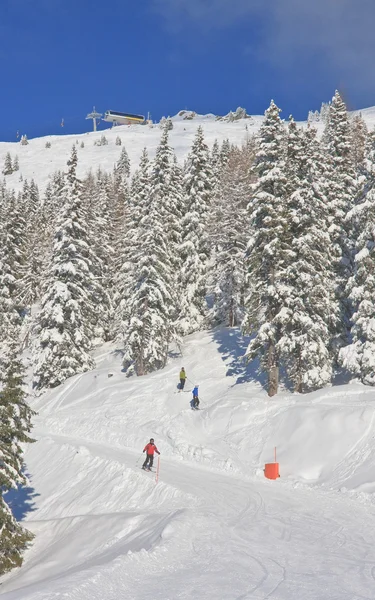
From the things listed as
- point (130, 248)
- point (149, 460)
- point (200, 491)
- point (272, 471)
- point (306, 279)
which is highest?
point (130, 248)

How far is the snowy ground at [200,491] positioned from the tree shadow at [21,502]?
115 millimetres

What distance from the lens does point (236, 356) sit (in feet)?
118

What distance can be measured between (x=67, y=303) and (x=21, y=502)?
1621 cm

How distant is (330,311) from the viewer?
2802 centimetres

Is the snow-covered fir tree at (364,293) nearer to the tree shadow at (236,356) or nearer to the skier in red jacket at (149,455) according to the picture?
the tree shadow at (236,356)

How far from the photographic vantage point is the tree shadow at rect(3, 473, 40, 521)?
910 inches

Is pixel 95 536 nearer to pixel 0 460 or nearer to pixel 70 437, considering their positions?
pixel 0 460

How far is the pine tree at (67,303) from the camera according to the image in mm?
37188

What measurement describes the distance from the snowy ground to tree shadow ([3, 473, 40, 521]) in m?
0.12

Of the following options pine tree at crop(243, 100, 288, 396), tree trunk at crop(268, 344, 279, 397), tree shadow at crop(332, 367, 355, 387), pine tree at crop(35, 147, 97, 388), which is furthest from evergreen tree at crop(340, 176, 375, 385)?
pine tree at crop(35, 147, 97, 388)

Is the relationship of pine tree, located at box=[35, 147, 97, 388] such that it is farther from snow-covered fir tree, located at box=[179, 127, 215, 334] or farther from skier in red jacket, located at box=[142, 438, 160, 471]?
skier in red jacket, located at box=[142, 438, 160, 471]

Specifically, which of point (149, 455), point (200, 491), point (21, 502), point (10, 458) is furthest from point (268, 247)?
point (21, 502)

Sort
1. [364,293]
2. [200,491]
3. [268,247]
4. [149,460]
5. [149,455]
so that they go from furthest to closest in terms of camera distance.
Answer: [268,247] < [364,293] < [149,460] < [149,455] < [200,491]

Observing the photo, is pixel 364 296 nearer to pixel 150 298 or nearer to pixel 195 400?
pixel 195 400
